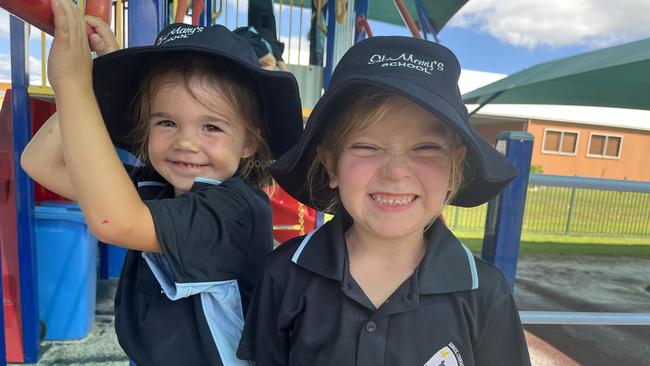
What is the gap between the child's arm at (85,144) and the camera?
0.76m

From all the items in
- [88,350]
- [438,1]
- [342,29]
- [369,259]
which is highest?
[438,1]

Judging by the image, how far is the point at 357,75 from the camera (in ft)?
2.97

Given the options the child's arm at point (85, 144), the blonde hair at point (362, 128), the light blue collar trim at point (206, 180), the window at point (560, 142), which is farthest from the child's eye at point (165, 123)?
the window at point (560, 142)

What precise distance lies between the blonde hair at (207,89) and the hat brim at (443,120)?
123mm

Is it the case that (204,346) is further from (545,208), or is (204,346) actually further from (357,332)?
(545,208)

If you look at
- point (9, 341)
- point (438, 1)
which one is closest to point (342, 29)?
point (9, 341)

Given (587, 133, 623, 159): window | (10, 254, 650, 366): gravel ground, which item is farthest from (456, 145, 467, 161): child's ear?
(587, 133, 623, 159): window

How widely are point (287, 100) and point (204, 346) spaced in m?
0.63

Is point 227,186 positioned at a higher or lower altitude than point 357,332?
higher

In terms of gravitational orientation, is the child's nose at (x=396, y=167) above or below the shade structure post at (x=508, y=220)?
above

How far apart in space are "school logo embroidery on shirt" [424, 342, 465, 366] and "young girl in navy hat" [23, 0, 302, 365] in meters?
0.45

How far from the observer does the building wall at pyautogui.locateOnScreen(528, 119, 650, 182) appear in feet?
60.1

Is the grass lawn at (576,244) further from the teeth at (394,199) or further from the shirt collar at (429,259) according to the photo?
the teeth at (394,199)

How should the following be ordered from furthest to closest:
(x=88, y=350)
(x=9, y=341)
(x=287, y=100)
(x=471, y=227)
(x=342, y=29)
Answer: (x=471, y=227) → (x=342, y=29) → (x=88, y=350) → (x=9, y=341) → (x=287, y=100)
